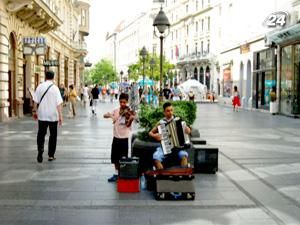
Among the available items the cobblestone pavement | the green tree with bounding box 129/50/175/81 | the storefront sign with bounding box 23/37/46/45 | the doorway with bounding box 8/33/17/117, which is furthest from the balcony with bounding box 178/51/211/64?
the cobblestone pavement

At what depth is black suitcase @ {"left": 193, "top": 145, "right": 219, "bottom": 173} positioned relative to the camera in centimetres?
949

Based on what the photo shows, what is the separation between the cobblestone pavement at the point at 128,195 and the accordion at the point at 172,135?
77cm

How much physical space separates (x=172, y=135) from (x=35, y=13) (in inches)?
762

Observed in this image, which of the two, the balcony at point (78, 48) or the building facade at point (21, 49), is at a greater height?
the balcony at point (78, 48)

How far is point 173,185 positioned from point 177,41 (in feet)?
269

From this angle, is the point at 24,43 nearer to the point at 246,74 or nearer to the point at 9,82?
the point at 9,82

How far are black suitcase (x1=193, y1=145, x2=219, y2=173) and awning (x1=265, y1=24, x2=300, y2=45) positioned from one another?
1763 cm

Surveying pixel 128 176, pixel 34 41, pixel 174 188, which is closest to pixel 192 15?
pixel 34 41

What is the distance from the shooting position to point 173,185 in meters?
7.33

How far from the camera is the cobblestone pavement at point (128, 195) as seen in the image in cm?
636

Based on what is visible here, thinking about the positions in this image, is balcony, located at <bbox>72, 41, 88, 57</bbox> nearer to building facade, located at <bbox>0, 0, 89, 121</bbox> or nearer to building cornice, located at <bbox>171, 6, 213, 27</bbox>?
building facade, located at <bbox>0, 0, 89, 121</bbox>

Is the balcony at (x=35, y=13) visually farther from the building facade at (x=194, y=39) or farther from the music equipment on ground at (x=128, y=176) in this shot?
the building facade at (x=194, y=39)

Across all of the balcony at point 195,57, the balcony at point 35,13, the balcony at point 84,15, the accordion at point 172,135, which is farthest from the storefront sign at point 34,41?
the balcony at point 195,57

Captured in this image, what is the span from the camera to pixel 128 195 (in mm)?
7535
